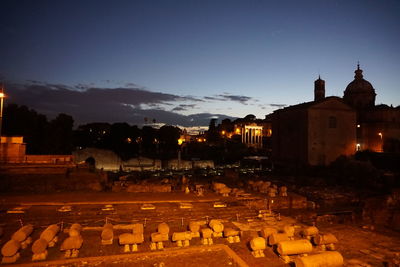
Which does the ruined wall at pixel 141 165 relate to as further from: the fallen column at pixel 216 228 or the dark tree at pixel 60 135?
the fallen column at pixel 216 228

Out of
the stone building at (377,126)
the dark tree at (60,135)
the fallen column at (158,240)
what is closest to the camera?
the fallen column at (158,240)

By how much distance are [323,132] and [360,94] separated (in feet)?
80.3

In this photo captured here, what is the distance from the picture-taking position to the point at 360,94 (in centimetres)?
5441

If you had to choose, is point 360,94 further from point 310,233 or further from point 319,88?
point 310,233

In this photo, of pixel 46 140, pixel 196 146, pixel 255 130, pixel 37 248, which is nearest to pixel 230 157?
pixel 196 146

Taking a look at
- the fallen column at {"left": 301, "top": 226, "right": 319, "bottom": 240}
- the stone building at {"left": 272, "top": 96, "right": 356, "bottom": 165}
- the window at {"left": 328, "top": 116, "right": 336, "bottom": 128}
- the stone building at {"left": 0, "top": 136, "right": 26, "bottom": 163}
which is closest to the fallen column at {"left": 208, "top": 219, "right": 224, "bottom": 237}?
the fallen column at {"left": 301, "top": 226, "right": 319, "bottom": 240}

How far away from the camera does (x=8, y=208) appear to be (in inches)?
513

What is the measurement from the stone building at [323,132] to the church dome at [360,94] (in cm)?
618

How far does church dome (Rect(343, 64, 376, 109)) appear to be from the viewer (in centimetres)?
5419

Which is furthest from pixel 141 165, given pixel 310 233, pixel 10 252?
pixel 310 233

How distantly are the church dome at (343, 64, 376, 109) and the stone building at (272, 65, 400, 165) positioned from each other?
20.3ft

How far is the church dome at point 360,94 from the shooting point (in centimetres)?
5419

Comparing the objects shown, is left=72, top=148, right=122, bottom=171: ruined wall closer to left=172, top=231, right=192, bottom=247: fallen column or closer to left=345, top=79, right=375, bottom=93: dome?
left=172, top=231, right=192, bottom=247: fallen column

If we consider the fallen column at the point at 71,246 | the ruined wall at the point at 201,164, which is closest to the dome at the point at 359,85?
the ruined wall at the point at 201,164
